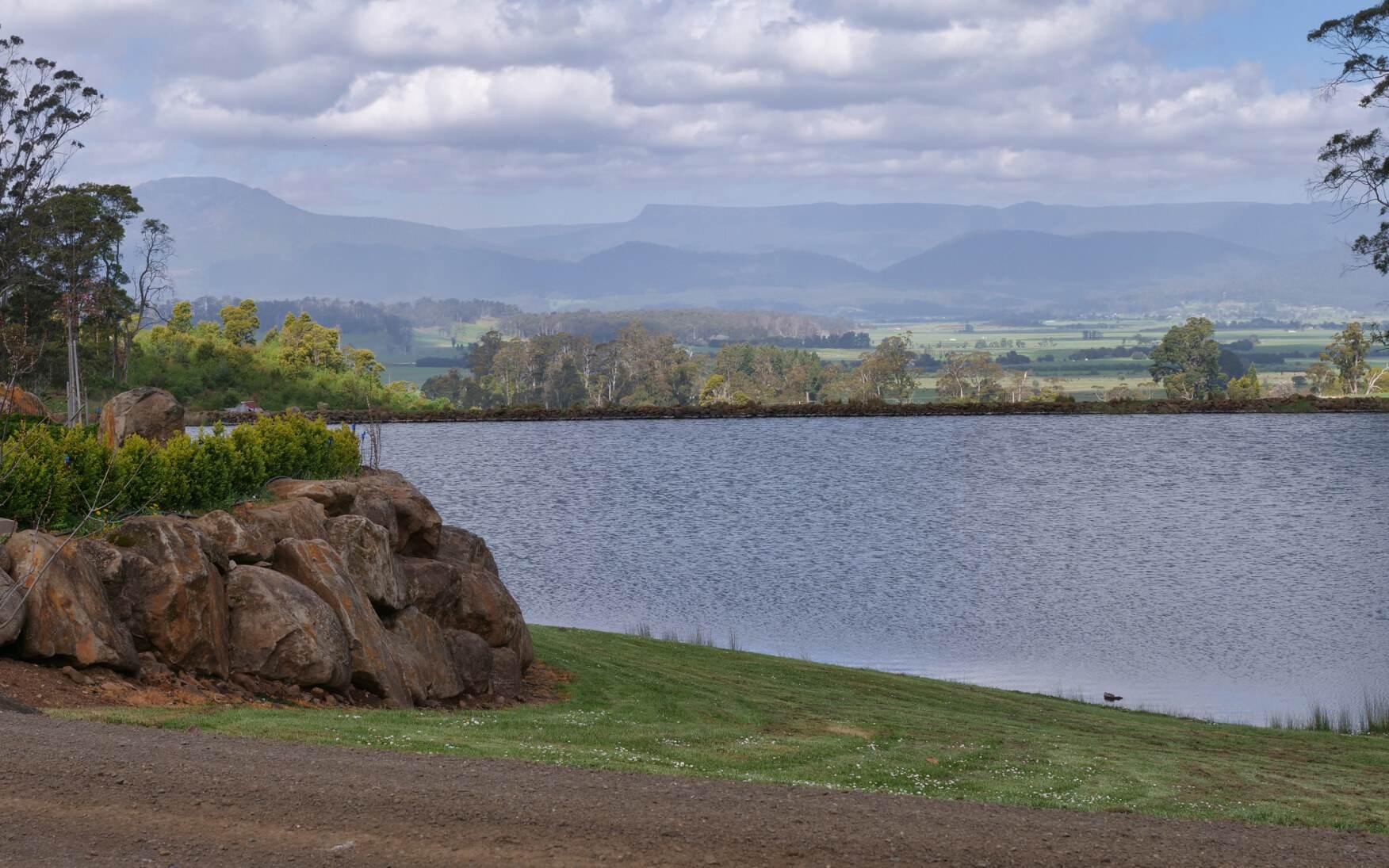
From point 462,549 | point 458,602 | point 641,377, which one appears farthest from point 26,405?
point 641,377

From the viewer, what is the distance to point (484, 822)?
9031 mm

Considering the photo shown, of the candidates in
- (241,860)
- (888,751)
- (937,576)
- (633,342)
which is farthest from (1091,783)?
(633,342)

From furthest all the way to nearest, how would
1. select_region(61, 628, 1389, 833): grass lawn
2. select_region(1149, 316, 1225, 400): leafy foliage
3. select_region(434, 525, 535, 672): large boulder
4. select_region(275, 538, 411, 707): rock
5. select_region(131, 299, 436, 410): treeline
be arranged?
1. select_region(1149, 316, 1225, 400): leafy foliage
2. select_region(131, 299, 436, 410): treeline
3. select_region(434, 525, 535, 672): large boulder
4. select_region(275, 538, 411, 707): rock
5. select_region(61, 628, 1389, 833): grass lawn

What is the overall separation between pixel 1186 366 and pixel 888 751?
89.5 meters

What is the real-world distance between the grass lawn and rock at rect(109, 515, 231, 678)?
1.40m

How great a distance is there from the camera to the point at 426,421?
207 ft

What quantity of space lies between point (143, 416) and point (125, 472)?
124 inches

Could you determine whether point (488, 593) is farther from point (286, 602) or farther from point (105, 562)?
point (105, 562)

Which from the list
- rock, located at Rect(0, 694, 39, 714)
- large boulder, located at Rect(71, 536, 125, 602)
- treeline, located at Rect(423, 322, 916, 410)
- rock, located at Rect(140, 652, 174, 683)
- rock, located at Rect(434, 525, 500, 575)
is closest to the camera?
rock, located at Rect(0, 694, 39, 714)

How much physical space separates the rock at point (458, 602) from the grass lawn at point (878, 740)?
4.35ft

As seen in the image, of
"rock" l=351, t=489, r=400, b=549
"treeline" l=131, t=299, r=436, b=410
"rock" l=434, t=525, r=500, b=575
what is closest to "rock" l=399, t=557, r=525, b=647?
"rock" l=351, t=489, r=400, b=549

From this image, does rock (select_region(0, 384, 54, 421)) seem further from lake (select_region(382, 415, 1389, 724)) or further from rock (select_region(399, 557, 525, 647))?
lake (select_region(382, 415, 1389, 724))

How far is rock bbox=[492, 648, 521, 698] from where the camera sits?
17.0 m

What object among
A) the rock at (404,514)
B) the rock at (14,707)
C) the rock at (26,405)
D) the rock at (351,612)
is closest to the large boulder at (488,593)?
the rock at (404,514)
